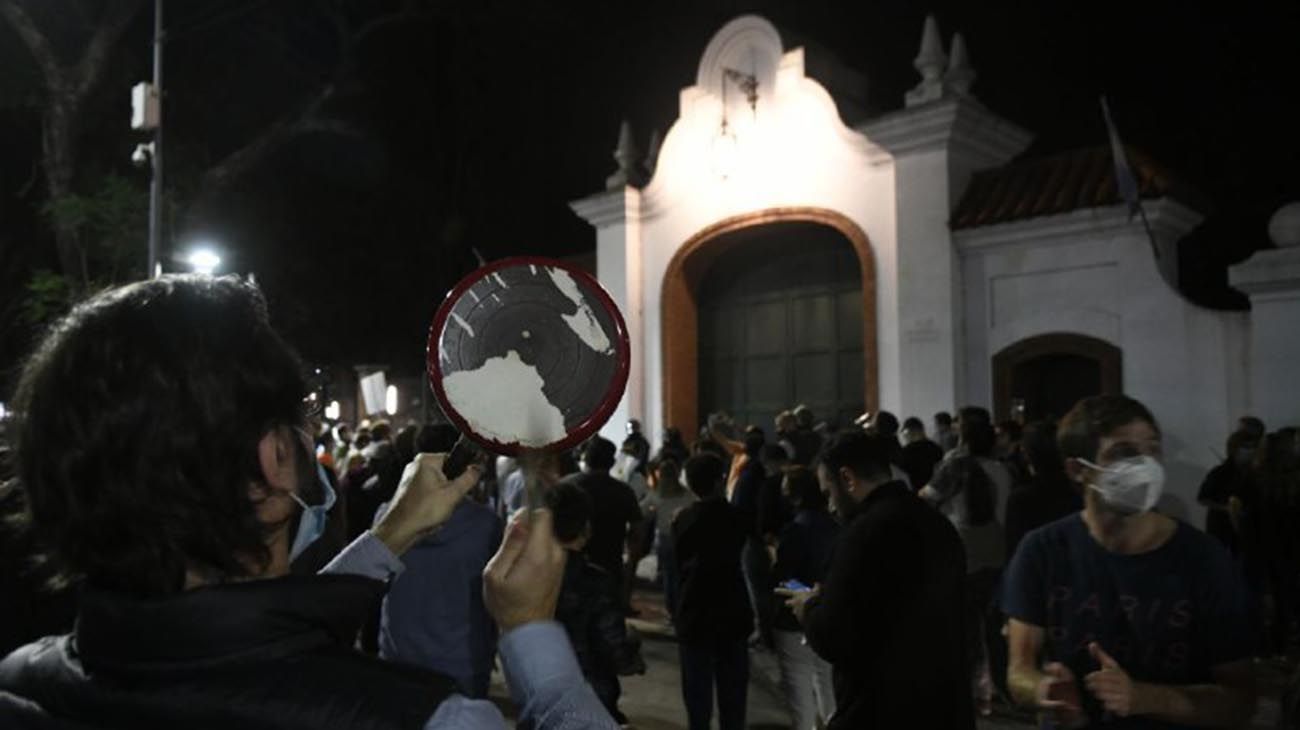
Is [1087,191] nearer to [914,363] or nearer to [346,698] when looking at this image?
[914,363]

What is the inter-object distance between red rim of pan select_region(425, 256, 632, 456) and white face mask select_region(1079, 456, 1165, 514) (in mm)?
1845

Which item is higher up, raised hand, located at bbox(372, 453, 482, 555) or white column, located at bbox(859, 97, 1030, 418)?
white column, located at bbox(859, 97, 1030, 418)

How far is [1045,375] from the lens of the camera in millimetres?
12914

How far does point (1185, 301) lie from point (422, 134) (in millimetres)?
20193

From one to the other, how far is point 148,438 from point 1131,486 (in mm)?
2685

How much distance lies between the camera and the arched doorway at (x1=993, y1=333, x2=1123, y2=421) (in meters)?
12.5

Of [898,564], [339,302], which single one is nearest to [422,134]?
[339,302]

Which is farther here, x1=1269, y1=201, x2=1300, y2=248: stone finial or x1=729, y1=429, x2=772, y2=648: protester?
x1=1269, y1=201, x2=1300, y2=248: stone finial

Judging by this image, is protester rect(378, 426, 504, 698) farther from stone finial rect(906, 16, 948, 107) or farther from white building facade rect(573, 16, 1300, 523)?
stone finial rect(906, 16, 948, 107)

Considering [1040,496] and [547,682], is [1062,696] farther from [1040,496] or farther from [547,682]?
[1040,496]

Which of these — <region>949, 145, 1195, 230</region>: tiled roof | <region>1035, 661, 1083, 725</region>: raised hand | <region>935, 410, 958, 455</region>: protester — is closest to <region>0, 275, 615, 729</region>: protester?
<region>1035, 661, 1083, 725</region>: raised hand

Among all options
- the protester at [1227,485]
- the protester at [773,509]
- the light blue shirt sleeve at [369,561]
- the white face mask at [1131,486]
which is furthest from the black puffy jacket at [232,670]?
the protester at [1227,485]

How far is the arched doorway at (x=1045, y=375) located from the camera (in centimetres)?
1249

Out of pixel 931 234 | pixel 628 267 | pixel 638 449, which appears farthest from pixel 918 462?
pixel 628 267
